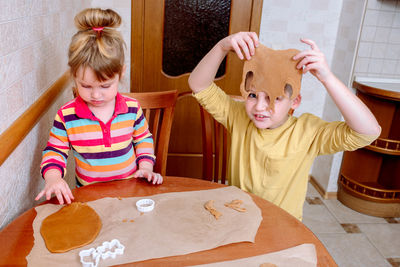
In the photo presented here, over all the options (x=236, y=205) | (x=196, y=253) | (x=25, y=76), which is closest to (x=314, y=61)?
(x=236, y=205)

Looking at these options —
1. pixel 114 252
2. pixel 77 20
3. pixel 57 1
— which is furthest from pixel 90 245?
pixel 57 1

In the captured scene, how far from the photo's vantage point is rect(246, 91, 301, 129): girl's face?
1047mm

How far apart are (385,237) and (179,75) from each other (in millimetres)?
1805

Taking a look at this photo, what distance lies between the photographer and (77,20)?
1111 mm

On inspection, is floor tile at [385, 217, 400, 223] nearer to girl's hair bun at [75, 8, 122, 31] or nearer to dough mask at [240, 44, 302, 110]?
dough mask at [240, 44, 302, 110]

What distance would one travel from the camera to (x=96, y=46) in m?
1.10

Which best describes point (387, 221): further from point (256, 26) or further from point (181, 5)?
point (181, 5)

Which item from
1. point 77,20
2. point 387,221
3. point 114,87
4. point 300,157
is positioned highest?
point 77,20

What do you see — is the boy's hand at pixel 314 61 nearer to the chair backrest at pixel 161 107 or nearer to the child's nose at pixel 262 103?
the child's nose at pixel 262 103

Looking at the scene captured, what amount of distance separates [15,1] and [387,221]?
8.40 ft

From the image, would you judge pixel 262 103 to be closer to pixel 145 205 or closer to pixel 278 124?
pixel 278 124

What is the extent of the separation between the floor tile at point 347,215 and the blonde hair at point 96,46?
6.48ft

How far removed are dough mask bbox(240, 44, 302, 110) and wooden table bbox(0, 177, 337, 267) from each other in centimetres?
34

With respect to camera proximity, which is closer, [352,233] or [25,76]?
[25,76]
